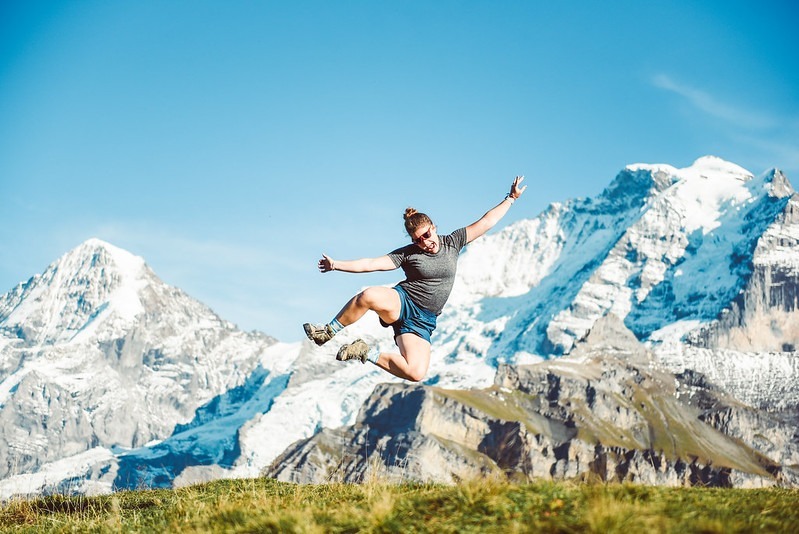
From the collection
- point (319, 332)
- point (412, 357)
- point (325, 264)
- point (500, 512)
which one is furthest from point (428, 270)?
point (500, 512)

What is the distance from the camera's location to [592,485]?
9.88 metres

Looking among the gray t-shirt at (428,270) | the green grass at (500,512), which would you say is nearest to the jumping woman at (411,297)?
the gray t-shirt at (428,270)

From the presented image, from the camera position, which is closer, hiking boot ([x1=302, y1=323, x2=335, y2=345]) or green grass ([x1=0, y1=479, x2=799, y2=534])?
green grass ([x1=0, y1=479, x2=799, y2=534])

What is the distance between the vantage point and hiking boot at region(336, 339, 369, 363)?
14.4 m

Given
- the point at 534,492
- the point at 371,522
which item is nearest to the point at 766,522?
the point at 534,492

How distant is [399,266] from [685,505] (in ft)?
22.7

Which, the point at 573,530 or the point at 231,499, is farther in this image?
the point at 231,499

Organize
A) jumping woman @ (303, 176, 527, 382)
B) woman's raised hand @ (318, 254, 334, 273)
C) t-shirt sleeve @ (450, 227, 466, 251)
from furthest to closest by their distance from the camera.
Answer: t-shirt sleeve @ (450, 227, 466, 251) < jumping woman @ (303, 176, 527, 382) < woman's raised hand @ (318, 254, 334, 273)

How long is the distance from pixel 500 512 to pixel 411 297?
6448 mm

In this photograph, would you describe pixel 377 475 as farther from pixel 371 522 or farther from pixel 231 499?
pixel 371 522

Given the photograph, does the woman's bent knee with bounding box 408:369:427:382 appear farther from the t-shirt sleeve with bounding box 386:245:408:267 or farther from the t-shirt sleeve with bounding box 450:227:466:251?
the t-shirt sleeve with bounding box 450:227:466:251

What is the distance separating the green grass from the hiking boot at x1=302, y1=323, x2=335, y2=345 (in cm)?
325

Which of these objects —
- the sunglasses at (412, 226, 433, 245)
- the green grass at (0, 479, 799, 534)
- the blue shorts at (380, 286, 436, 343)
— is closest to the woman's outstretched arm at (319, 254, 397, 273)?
the sunglasses at (412, 226, 433, 245)

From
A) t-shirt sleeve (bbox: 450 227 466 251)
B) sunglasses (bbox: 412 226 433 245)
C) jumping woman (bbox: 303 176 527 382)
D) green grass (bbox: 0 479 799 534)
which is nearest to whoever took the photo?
green grass (bbox: 0 479 799 534)
